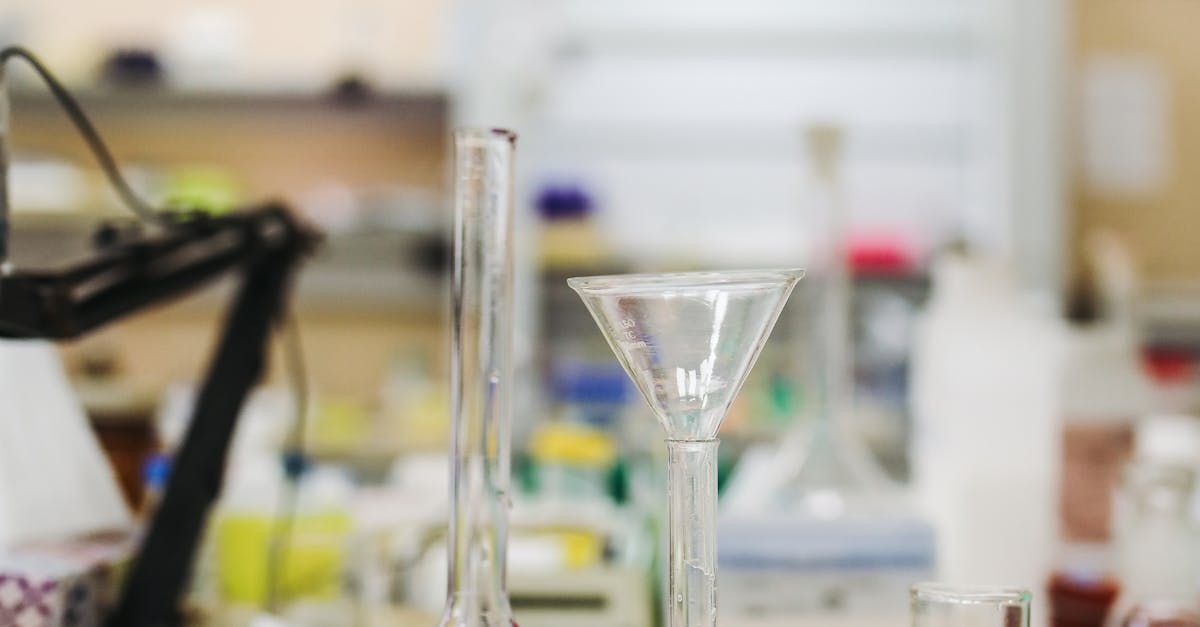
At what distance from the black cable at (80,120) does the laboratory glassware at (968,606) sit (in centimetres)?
40

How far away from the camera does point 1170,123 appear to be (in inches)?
118

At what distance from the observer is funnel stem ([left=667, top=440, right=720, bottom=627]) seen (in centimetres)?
38

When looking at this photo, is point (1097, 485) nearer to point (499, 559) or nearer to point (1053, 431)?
point (1053, 431)

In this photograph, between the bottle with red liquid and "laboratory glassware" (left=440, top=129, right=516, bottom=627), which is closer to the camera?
"laboratory glassware" (left=440, top=129, right=516, bottom=627)

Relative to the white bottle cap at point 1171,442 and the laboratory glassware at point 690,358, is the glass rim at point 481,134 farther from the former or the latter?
the white bottle cap at point 1171,442

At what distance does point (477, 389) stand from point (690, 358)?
78 millimetres

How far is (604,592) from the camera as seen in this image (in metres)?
0.66

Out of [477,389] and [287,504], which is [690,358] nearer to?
[477,389]

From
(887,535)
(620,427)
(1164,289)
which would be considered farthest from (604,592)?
Answer: (1164,289)

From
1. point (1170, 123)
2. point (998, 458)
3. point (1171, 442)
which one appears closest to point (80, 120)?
point (998, 458)

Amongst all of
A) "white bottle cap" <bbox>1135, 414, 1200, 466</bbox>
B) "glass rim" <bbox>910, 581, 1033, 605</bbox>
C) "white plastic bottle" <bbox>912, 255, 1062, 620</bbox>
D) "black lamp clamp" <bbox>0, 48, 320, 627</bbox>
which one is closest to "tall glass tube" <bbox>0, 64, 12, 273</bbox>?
"black lamp clamp" <bbox>0, 48, 320, 627</bbox>

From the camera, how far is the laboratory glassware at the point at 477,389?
0.41 m

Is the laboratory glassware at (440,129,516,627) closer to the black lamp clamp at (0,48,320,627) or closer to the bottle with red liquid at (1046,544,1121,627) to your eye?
the black lamp clamp at (0,48,320,627)

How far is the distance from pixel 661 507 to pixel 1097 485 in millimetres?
410
